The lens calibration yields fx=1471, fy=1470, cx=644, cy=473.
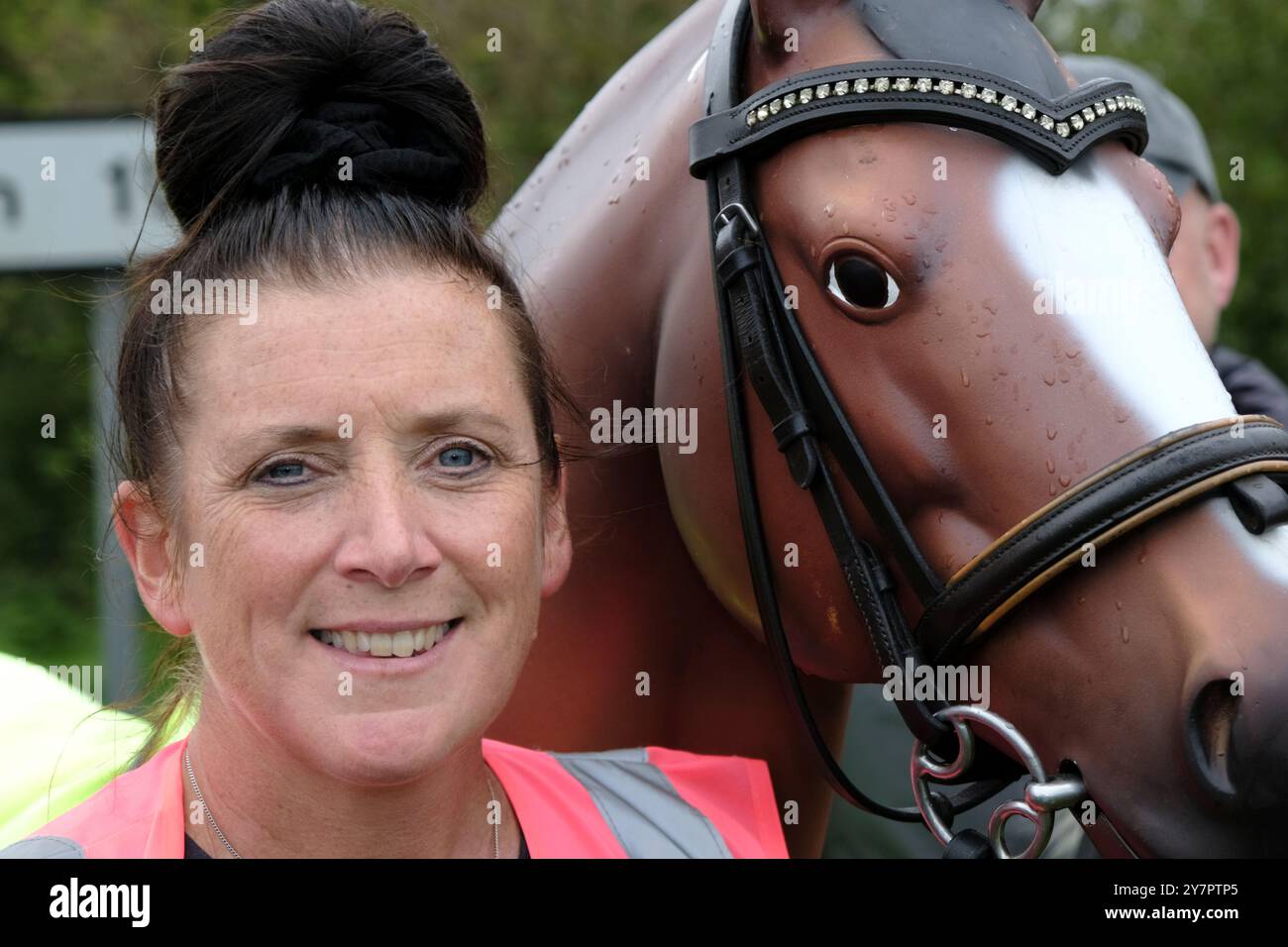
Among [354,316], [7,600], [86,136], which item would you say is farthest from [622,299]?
[7,600]

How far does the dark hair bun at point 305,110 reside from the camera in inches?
71.4

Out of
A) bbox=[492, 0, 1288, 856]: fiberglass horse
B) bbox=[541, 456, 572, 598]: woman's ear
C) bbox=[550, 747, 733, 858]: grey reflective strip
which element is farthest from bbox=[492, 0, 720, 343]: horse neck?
bbox=[550, 747, 733, 858]: grey reflective strip

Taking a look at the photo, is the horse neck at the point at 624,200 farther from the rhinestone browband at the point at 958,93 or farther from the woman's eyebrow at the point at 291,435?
the woman's eyebrow at the point at 291,435

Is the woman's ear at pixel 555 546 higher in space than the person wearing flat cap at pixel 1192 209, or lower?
lower

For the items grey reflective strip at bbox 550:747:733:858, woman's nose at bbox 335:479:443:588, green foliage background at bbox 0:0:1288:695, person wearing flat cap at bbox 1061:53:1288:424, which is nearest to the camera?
woman's nose at bbox 335:479:443:588

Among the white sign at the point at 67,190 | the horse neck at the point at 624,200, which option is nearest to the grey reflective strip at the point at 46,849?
the horse neck at the point at 624,200

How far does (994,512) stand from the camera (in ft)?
6.04

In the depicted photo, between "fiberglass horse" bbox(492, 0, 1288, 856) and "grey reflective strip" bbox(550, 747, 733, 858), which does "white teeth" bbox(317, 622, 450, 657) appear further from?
"fiberglass horse" bbox(492, 0, 1288, 856)

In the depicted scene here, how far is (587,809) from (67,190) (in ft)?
7.84

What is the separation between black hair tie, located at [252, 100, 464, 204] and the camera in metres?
1.81

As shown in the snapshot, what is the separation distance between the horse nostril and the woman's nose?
2.88 feet

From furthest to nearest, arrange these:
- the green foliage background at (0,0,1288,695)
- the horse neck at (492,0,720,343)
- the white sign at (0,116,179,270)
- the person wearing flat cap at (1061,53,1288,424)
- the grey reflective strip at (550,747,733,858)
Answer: the green foliage background at (0,0,1288,695), the person wearing flat cap at (1061,53,1288,424), the white sign at (0,116,179,270), the horse neck at (492,0,720,343), the grey reflective strip at (550,747,733,858)

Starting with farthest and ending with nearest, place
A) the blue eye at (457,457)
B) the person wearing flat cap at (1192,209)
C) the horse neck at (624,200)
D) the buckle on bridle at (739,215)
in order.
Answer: the person wearing flat cap at (1192,209), the horse neck at (624,200), the buckle on bridle at (739,215), the blue eye at (457,457)
